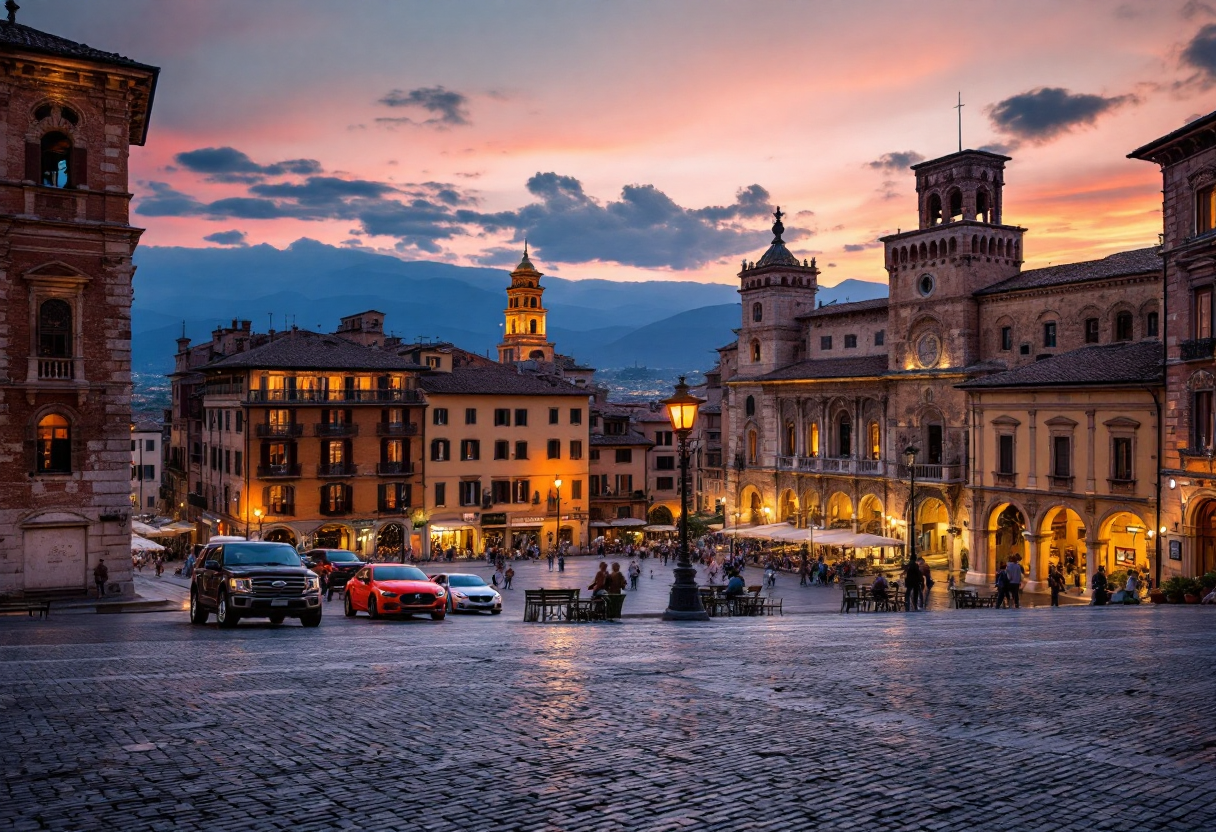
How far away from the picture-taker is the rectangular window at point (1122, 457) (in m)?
42.5

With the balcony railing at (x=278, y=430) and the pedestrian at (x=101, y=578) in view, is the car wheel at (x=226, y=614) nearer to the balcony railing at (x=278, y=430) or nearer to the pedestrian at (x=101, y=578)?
the pedestrian at (x=101, y=578)

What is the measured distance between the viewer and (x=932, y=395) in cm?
6050

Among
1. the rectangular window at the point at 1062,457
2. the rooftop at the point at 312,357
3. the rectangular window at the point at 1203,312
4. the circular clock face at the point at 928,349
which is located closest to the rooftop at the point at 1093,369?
the rectangular window at the point at 1062,457

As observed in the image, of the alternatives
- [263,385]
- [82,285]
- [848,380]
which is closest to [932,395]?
[848,380]

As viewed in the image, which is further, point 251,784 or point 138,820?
point 251,784

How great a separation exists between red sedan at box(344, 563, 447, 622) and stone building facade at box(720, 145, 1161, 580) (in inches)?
1097

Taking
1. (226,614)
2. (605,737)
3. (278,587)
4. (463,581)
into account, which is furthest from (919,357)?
(605,737)

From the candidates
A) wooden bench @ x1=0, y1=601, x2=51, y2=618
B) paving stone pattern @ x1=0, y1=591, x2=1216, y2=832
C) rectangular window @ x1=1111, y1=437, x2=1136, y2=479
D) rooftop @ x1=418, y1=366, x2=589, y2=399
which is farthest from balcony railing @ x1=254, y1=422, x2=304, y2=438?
paving stone pattern @ x1=0, y1=591, x2=1216, y2=832

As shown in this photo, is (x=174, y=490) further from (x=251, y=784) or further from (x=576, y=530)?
(x=251, y=784)

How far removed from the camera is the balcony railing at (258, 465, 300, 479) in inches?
2303

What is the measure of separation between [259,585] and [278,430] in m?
41.4

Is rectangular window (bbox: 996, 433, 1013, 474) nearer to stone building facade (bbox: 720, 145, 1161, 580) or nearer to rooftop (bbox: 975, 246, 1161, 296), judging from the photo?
stone building facade (bbox: 720, 145, 1161, 580)

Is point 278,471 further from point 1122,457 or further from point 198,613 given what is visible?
point 1122,457

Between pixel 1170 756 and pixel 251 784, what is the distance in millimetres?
7200
